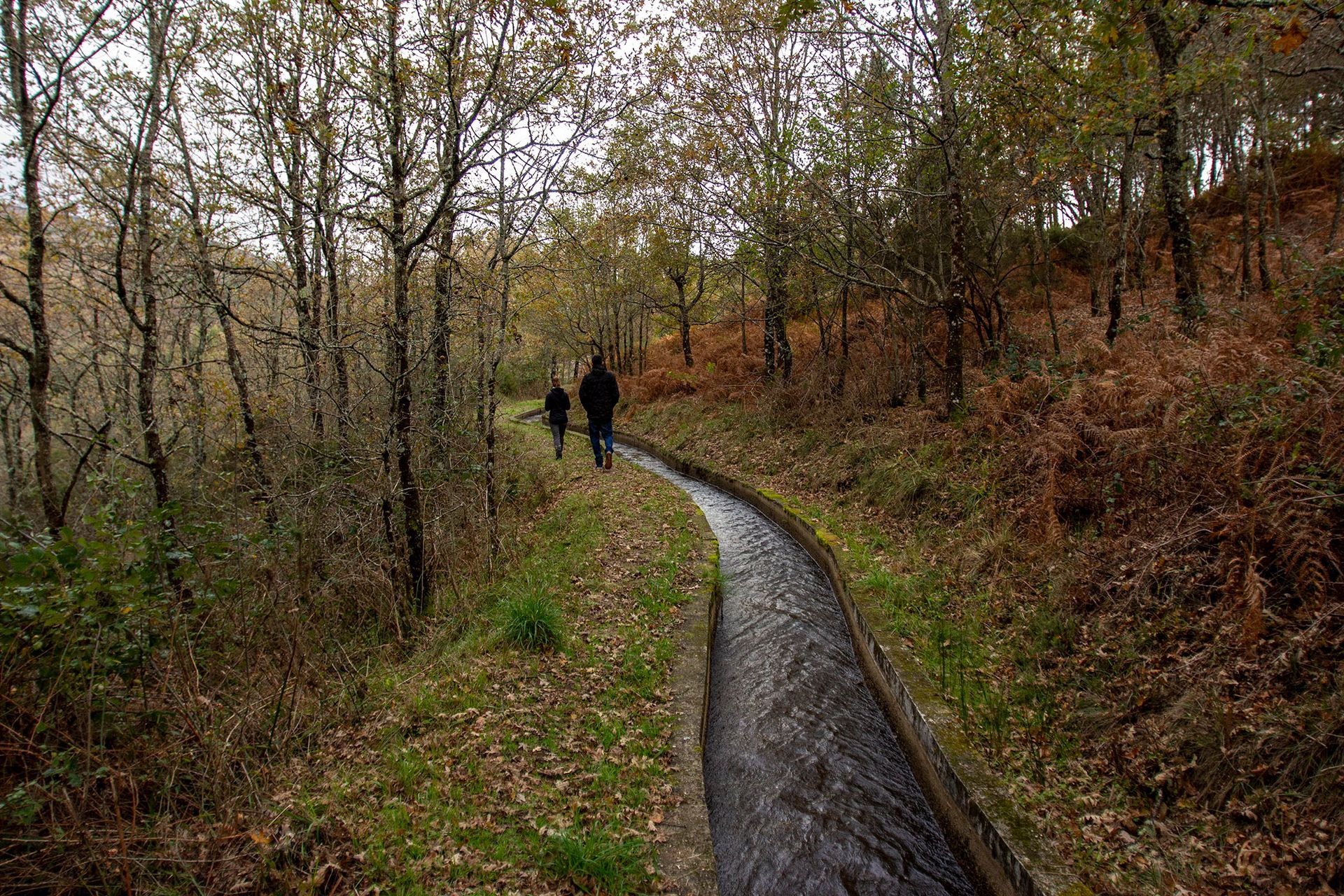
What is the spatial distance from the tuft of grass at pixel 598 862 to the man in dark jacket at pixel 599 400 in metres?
9.26

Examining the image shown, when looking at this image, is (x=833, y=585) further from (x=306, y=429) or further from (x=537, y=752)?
(x=306, y=429)

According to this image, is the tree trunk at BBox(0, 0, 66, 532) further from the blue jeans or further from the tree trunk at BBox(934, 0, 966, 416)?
the tree trunk at BBox(934, 0, 966, 416)

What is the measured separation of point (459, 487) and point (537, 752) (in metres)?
5.48

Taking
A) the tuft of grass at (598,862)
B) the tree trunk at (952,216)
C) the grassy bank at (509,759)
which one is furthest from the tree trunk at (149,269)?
the tree trunk at (952,216)

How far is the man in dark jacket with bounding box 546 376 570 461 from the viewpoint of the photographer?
1298cm

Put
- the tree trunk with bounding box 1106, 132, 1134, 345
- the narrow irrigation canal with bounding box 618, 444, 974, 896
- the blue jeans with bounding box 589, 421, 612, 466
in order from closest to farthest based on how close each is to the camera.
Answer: the narrow irrigation canal with bounding box 618, 444, 974, 896 → the tree trunk with bounding box 1106, 132, 1134, 345 → the blue jeans with bounding box 589, 421, 612, 466

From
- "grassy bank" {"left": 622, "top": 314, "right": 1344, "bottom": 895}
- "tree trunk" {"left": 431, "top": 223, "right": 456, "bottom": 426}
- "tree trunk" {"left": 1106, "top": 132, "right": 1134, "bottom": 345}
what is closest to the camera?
"grassy bank" {"left": 622, "top": 314, "right": 1344, "bottom": 895}

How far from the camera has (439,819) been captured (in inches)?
130

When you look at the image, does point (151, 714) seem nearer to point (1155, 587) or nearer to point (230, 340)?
point (1155, 587)

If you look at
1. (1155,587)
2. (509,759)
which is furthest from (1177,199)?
(509,759)

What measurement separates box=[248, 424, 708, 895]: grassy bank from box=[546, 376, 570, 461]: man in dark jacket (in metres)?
6.59

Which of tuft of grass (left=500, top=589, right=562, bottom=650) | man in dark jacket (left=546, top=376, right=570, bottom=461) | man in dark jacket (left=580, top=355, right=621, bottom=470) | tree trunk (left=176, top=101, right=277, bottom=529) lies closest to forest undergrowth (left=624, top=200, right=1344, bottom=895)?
tuft of grass (left=500, top=589, right=562, bottom=650)

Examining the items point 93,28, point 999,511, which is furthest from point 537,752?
point 93,28

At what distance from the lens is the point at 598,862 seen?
9.91 ft
